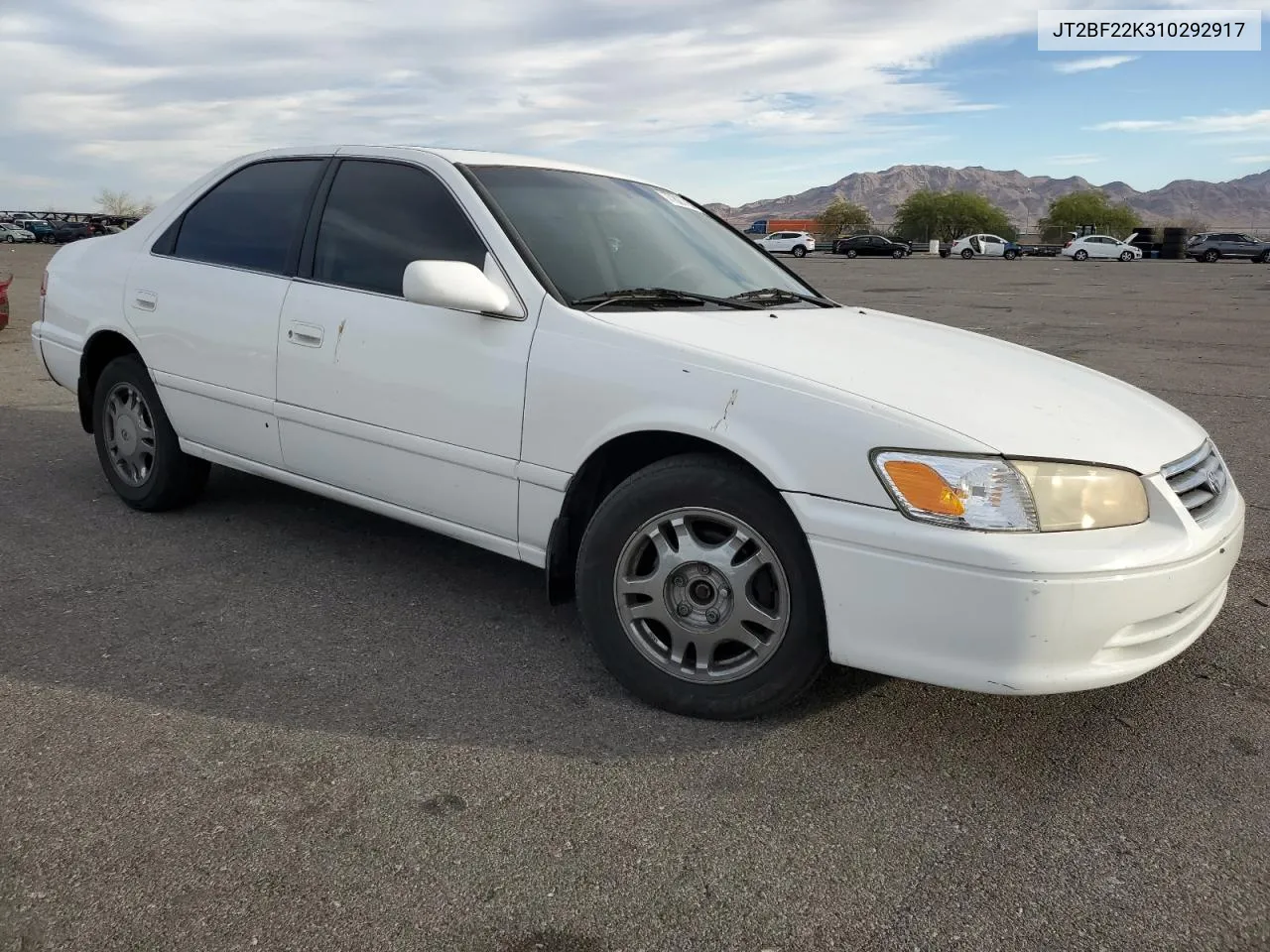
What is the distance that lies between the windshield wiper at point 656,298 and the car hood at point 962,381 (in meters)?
0.09

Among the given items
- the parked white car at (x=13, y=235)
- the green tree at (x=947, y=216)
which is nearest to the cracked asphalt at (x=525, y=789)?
the parked white car at (x=13, y=235)

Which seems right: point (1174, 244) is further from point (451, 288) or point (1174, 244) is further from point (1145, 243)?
point (451, 288)

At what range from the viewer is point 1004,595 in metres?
2.48

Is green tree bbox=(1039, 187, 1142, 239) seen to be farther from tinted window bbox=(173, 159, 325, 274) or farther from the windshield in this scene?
tinted window bbox=(173, 159, 325, 274)

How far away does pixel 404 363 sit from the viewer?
11.4ft

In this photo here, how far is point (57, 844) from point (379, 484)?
1.60 m

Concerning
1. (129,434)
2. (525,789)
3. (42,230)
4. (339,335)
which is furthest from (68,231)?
(525,789)

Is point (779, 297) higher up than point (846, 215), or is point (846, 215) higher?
point (846, 215)

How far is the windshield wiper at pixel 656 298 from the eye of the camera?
10.8ft

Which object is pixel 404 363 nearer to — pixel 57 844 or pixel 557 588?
pixel 557 588

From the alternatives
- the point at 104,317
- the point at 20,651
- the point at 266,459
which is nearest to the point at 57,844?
the point at 20,651

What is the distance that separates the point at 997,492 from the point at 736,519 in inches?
26.0

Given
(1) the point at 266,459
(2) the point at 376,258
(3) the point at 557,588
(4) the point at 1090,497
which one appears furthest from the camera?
(1) the point at 266,459

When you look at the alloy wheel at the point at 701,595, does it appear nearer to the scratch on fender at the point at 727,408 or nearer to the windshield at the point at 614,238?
the scratch on fender at the point at 727,408
